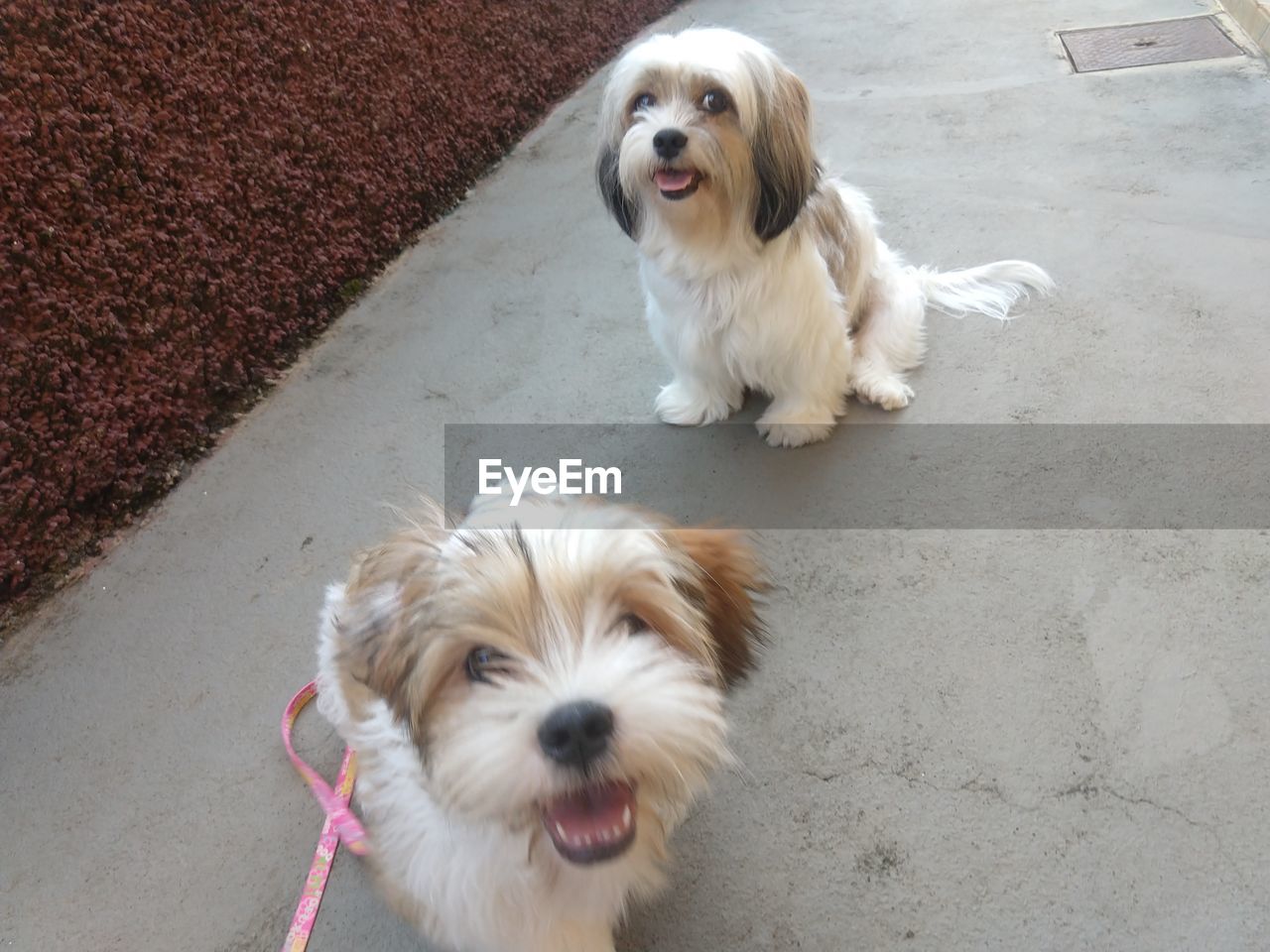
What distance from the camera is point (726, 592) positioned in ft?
3.22

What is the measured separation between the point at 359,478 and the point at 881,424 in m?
1.28

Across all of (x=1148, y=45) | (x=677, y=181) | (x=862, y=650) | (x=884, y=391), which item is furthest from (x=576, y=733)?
(x=1148, y=45)

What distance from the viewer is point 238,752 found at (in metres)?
1.49

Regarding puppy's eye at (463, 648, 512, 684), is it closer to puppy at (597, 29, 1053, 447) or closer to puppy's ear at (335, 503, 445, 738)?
puppy's ear at (335, 503, 445, 738)

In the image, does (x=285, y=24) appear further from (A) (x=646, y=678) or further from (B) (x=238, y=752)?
(A) (x=646, y=678)

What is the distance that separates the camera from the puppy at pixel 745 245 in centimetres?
150

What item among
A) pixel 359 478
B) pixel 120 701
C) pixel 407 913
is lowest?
pixel 120 701

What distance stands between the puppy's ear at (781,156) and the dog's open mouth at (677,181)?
0.12 metres

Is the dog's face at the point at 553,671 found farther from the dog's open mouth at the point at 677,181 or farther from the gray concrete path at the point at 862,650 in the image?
the dog's open mouth at the point at 677,181

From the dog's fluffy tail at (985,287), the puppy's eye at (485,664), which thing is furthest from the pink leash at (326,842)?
the dog's fluffy tail at (985,287)

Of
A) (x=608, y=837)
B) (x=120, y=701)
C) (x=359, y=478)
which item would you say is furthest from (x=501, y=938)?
(x=359, y=478)

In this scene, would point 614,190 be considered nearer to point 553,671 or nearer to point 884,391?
point 884,391


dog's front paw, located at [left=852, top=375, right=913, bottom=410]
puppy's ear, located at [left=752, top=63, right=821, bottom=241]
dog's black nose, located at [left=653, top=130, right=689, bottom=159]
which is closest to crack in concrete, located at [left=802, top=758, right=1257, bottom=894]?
dog's front paw, located at [left=852, top=375, right=913, bottom=410]

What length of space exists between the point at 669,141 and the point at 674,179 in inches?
2.8
